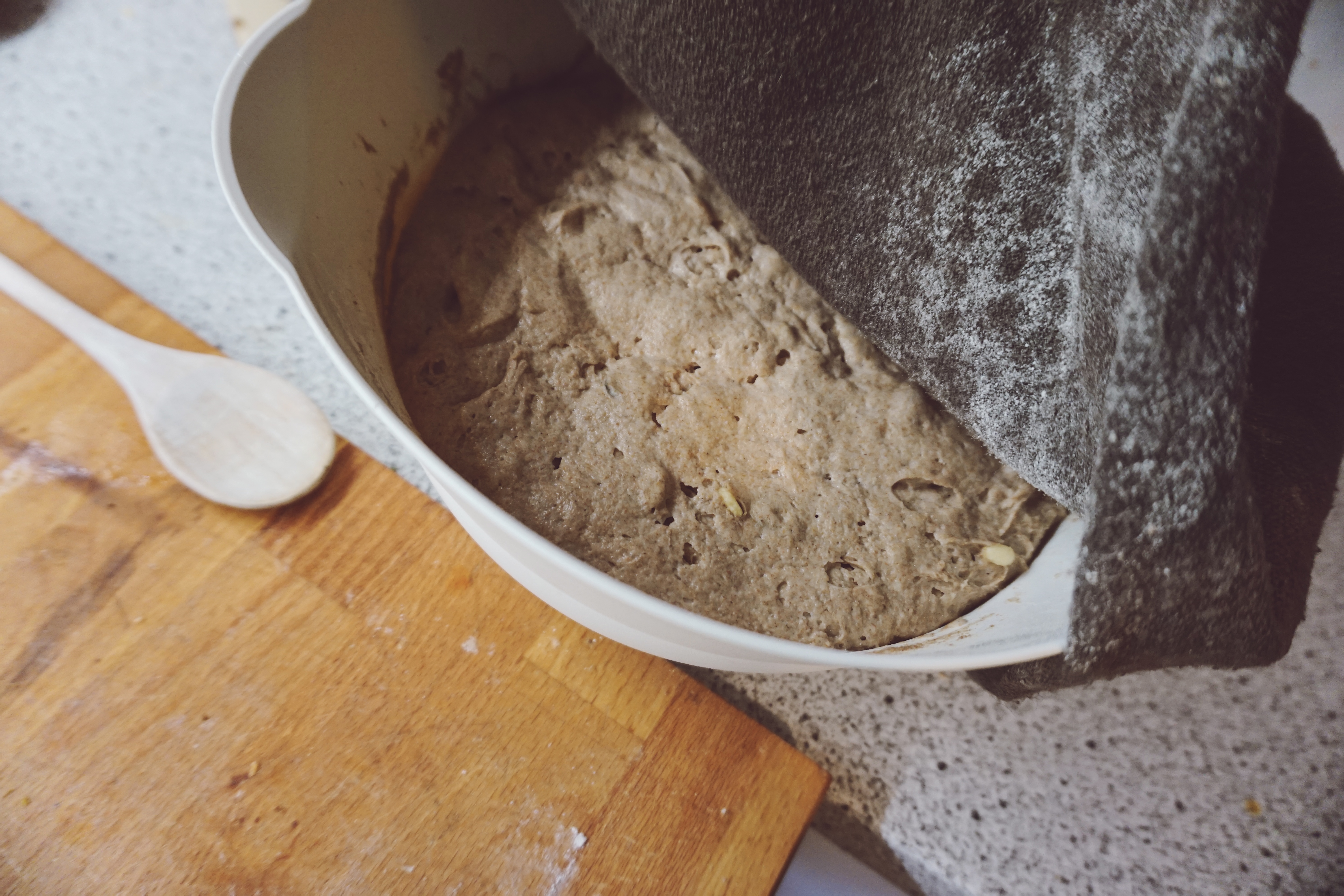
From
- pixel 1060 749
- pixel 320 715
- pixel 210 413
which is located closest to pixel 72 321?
pixel 210 413

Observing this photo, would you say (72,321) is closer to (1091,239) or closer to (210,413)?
(210,413)

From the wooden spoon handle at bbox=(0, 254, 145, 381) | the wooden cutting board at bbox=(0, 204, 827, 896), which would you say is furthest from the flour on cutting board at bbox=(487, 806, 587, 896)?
the wooden spoon handle at bbox=(0, 254, 145, 381)

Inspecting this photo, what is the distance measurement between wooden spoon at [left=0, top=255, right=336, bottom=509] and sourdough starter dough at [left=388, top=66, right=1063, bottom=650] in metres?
0.17

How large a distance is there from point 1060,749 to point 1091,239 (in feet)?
1.66

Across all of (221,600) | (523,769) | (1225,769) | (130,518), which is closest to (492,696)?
(523,769)

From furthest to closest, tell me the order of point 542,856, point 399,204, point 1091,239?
point 399,204 → point 542,856 → point 1091,239

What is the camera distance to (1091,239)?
410 mm

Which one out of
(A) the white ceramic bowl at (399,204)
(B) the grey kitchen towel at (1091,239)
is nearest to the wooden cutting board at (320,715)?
(A) the white ceramic bowl at (399,204)

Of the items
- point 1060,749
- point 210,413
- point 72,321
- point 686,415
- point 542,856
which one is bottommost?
point 1060,749

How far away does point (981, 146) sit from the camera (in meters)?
0.46

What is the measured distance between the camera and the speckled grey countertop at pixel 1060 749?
2.05 feet

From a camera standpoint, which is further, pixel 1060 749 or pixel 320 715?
pixel 1060 749

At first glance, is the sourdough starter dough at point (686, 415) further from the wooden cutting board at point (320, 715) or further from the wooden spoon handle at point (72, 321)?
the wooden spoon handle at point (72, 321)

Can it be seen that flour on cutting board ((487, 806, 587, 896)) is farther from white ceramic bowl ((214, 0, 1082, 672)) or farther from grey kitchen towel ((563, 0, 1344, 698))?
grey kitchen towel ((563, 0, 1344, 698))
